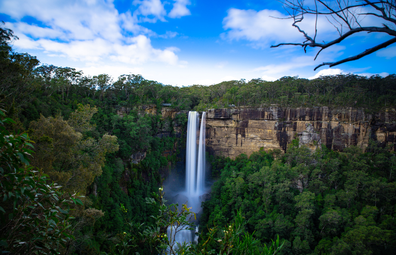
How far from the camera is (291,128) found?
2192 cm

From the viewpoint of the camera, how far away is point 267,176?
16.0 meters

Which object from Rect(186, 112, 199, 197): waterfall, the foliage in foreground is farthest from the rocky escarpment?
the foliage in foreground

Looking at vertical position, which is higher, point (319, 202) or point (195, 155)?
point (195, 155)

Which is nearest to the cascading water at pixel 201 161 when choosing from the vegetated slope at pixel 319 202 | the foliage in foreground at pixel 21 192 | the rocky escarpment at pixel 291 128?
the rocky escarpment at pixel 291 128

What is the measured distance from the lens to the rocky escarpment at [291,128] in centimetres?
1903

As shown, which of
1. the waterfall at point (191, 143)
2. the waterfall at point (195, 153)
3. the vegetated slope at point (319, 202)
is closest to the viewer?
the vegetated slope at point (319, 202)

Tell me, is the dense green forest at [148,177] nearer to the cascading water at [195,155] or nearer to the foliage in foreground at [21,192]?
the foliage in foreground at [21,192]

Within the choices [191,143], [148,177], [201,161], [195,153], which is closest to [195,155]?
[195,153]

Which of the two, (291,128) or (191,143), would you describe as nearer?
(291,128)

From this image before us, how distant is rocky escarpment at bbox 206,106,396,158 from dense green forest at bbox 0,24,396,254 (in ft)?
4.68

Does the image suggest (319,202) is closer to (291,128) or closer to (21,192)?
(291,128)

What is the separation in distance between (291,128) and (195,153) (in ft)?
41.5

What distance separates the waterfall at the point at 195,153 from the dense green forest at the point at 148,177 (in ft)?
4.39

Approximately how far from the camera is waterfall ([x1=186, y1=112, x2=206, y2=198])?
2388cm
